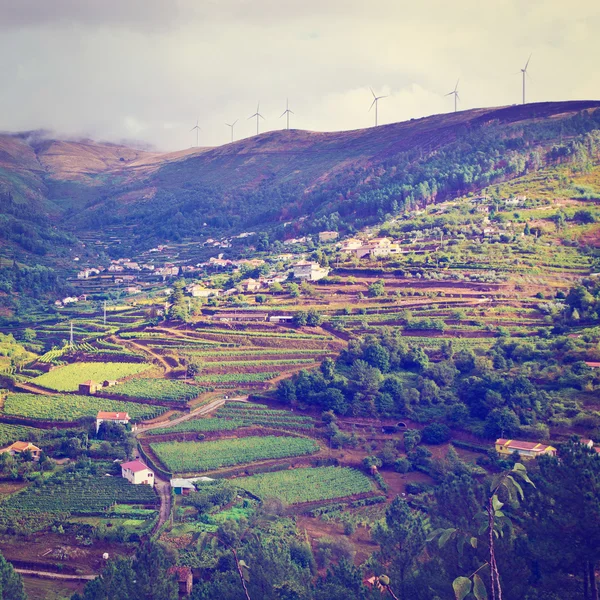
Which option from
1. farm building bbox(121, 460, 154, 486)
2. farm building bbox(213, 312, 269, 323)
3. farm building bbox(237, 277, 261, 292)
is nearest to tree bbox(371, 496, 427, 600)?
farm building bbox(121, 460, 154, 486)

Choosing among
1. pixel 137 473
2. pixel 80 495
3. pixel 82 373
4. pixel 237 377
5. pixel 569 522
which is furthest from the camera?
pixel 82 373

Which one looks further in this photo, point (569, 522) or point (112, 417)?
point (112, 417)

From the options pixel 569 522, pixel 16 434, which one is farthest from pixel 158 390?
pixel 569 522

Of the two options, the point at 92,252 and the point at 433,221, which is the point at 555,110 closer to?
the point at 433,221

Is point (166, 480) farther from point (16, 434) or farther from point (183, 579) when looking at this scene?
point (183, 579)

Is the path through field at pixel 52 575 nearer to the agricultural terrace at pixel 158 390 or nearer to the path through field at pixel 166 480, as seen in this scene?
the path through field at pixel 166 480

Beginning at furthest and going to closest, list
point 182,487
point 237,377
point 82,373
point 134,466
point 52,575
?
1. point 82,373
2. point 237,377
3. point 134,466
4. point 182,487
5. point 52,575
